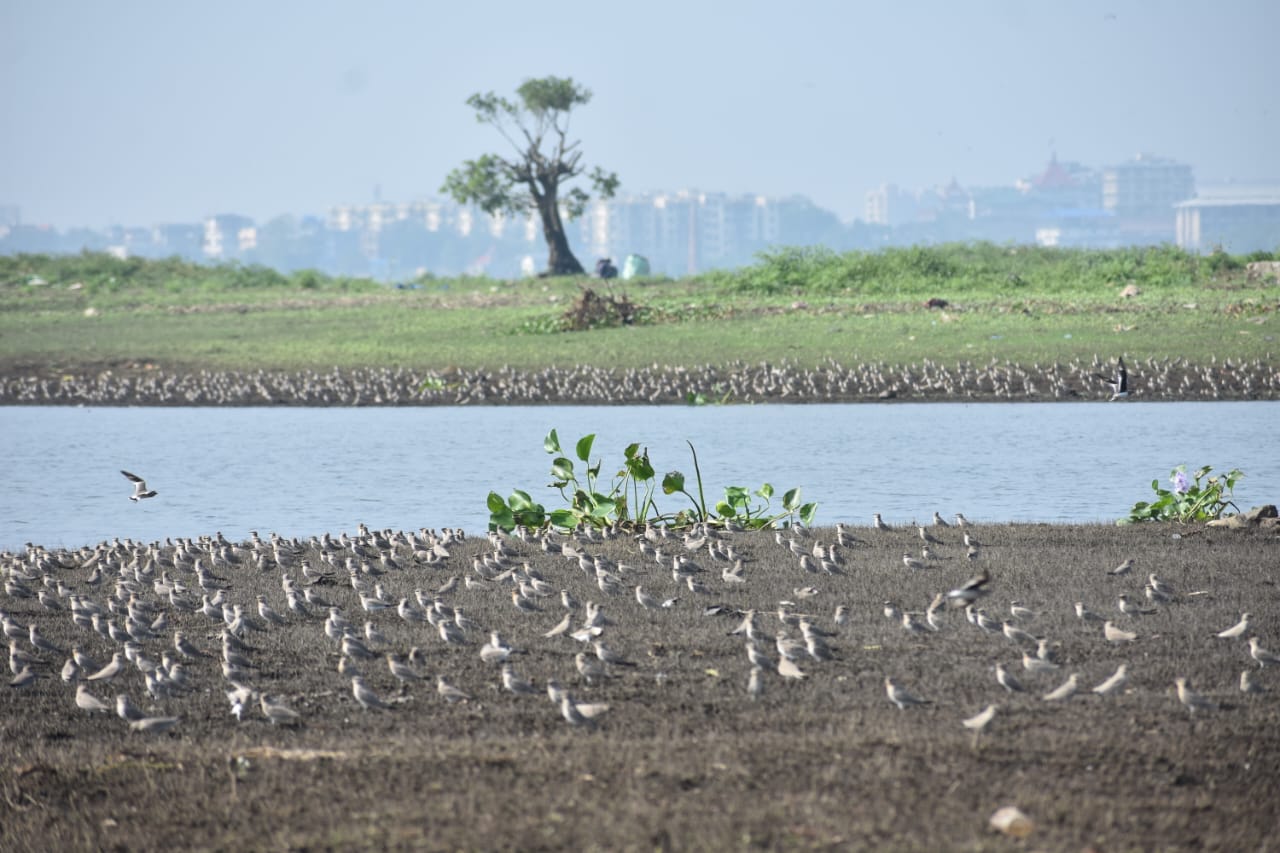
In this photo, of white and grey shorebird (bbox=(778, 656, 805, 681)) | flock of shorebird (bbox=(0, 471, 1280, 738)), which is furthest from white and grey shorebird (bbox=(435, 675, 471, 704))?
white and grey shorebird (bbox=(778, 656, 805, 681))

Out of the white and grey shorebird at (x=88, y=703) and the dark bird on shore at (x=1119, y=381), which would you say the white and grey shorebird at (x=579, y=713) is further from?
the dark bird on shore at (x=1119, y=381)

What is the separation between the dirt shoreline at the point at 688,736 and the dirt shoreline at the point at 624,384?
19.8 metres

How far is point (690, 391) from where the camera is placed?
36750 mm

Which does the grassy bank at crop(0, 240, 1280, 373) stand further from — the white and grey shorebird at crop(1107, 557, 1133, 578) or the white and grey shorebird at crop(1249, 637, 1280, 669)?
the white and grey shorebird at crop(1249, 637, 1280, 669)

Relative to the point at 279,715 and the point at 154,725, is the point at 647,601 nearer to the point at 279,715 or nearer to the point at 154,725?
the point at 279,715

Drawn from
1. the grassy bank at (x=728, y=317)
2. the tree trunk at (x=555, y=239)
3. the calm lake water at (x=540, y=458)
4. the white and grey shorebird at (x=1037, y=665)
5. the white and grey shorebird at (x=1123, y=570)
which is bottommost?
the calm lake water at (x=540, y=458)

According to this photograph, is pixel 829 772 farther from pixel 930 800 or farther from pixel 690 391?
pixel 690 391

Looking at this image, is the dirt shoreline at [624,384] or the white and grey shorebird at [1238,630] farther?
the dirt shoreline at [624,384]

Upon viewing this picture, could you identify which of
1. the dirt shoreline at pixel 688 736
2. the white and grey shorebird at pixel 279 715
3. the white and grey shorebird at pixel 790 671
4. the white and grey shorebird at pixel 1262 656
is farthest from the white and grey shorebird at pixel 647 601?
the white and grey shorebird at pixel 1262 656

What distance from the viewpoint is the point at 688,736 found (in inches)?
384

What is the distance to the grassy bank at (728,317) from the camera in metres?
39.0

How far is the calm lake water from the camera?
22.7 metres

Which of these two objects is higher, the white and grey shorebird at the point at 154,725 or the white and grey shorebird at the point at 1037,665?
the white and grey shorebird at the point at 1037,665

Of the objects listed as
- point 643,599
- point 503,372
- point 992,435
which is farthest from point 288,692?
point 503,372
